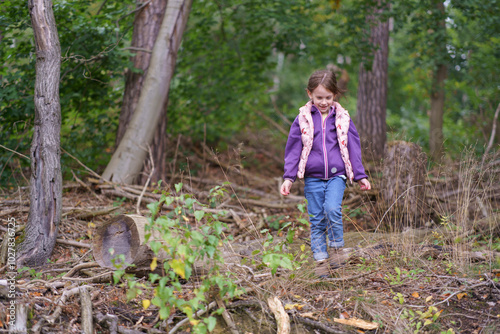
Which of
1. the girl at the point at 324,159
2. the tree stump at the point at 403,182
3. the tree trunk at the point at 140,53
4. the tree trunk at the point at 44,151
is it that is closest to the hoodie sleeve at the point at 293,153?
the girl at the point at 324,159

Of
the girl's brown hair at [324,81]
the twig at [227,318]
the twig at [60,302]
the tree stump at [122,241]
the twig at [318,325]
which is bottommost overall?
the twig at [318,325]

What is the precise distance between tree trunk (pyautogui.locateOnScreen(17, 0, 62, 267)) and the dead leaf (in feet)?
8.82

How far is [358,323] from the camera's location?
3.05 m

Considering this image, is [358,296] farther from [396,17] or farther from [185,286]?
[396,17]

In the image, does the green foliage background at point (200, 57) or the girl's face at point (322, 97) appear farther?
the green foliage background at point (200, 57)

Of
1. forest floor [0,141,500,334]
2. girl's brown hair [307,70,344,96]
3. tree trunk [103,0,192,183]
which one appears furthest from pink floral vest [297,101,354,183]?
tree trunk [103,0,192,183]

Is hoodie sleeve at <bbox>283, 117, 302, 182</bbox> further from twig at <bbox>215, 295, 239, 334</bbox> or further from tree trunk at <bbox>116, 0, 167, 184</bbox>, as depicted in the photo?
tree trunk at <bbox>116, 0, 167, 184</bbox>

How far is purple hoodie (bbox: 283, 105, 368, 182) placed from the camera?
3.83 metres

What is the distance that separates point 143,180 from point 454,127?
12.2 m

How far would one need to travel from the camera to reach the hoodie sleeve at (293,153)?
3.87 metres

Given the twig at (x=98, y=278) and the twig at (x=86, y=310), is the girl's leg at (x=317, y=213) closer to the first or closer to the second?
the twig at (x=98, y=278)

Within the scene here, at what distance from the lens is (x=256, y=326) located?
3078 mm

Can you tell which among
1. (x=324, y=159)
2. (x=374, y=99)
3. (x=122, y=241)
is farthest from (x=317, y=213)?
(x=374, y=99)

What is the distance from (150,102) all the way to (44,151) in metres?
2.58
